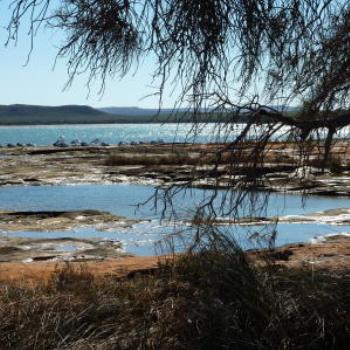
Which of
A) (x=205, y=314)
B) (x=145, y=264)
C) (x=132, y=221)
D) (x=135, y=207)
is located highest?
(x=205, y=314)

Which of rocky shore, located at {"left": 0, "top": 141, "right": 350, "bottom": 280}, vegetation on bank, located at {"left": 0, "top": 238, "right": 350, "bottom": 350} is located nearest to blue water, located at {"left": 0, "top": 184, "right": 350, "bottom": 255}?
rocky shore, located at {"left": 0, "top": 141, "right": 350, "bottom": 280}

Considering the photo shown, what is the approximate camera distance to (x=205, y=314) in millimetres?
5516

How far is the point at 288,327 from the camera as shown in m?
5.47

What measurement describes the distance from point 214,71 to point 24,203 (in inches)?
653

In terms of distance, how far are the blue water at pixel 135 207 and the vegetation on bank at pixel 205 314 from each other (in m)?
0.78

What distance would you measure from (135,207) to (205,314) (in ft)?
47.2

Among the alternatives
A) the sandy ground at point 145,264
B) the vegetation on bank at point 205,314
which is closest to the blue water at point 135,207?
the sandy ground at point 145,264

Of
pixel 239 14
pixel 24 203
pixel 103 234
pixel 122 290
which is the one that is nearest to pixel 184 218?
pixel 122 290

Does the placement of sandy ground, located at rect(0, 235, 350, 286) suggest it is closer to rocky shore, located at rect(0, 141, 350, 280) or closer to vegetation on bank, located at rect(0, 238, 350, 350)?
rocky shore, located at rect(0, 141, 350, 280)

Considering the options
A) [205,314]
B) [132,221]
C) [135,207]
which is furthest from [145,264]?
[135,207]

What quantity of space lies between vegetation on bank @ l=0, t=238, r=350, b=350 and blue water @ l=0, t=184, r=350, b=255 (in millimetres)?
776

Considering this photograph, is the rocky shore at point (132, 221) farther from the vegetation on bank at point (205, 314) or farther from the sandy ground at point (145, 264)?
the vegetation on bank at point (205, 314)

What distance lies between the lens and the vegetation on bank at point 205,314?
538 centimetres

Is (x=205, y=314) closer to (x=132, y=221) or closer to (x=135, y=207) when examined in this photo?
(x=132, y=221)
